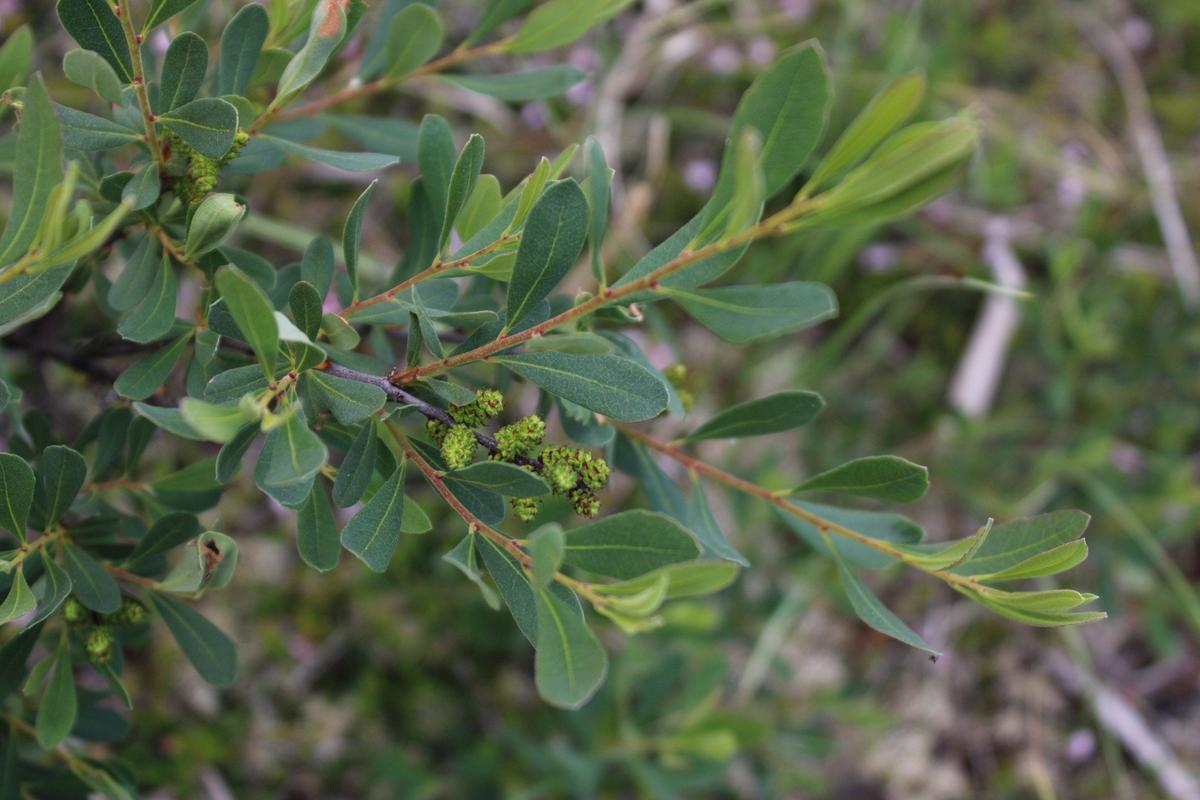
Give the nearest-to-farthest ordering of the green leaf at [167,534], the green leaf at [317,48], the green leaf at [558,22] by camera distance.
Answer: the green leaf at [317,48] → the green leaf at [167,534] → the green leaf at [558,22]

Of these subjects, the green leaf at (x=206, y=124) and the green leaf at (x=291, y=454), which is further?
the green leaf at (x=206, y=124)

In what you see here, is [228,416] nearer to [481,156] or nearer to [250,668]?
[481,156]

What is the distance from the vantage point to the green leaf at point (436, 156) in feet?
2.87

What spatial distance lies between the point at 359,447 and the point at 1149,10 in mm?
2912

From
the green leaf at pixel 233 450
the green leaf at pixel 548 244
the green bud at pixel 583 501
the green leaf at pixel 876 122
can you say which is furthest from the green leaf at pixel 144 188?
the green leaf at pixel 876 122

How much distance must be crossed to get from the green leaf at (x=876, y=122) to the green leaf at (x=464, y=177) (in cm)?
27

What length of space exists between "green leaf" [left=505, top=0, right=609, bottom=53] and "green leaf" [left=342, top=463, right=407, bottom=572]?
0.50 meters

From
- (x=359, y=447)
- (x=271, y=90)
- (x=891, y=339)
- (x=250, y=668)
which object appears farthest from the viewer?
(x=891, y=339)

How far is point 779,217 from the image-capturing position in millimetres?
652

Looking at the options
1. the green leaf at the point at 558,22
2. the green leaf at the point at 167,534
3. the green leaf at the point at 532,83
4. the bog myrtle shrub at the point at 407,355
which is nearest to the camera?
the bog myrtle shrub at the point at 407,355

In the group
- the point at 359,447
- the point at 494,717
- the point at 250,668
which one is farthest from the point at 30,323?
the point at 494,717

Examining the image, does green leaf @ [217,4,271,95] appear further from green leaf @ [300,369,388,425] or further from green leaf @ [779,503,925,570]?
green leaf @ [779,503,925,570]

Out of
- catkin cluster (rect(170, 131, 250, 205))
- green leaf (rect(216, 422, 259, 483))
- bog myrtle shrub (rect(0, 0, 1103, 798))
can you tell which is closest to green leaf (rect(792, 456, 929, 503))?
bog myrtle shrub (rect(0, 0, 1103, 798))

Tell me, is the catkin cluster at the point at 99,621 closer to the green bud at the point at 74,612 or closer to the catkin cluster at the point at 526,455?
the green bud at the point at 74,612
